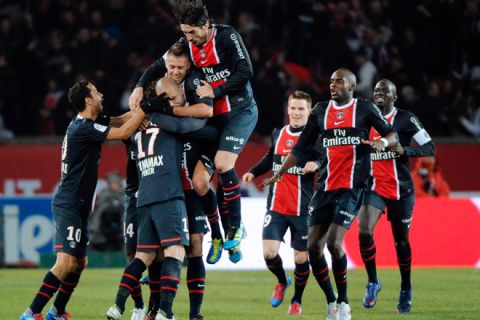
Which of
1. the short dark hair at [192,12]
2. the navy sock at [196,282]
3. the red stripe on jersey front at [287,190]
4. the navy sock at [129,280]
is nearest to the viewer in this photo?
the navy sock at [129,280]

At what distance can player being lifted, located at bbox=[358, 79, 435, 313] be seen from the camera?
12.3 m

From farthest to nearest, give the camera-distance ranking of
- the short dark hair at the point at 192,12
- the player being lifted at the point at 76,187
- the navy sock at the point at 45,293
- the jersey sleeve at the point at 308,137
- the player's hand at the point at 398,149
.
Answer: the player's hand at the point at 398,149 → the jersey sleeve at the point at 308,137 → the player being lifted at the point at 76,187 → the navy sock at the point at 45,293 → the short dark hair at the point at 192,12

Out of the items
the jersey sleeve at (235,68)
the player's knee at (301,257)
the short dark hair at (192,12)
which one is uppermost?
the short dark hair at (192,12)

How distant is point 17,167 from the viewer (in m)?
19.5

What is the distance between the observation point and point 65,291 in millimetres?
10531

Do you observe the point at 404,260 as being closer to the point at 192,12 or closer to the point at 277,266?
the point at 277,266

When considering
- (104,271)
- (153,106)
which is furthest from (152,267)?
(104,271)

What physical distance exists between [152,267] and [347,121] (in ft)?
7.91

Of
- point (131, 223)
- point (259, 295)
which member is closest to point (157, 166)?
point (131, 223)

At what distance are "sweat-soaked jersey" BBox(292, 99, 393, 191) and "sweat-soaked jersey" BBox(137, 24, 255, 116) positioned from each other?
48.1 inches

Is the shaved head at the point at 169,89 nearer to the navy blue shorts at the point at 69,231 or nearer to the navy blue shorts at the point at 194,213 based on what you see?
the navy blue shorts at the point at 194,213

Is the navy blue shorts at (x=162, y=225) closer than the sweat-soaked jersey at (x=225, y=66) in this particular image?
Yes

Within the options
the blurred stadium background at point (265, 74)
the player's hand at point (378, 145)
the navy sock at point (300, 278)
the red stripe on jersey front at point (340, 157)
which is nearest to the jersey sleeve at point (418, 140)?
the red stripe on jersey front at point (340, 157)

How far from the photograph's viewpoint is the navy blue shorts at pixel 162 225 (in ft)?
30.8
